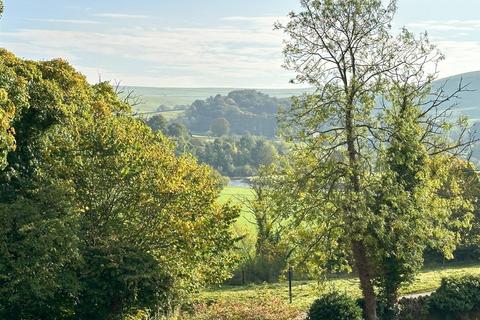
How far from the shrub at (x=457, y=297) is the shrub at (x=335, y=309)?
533 cm

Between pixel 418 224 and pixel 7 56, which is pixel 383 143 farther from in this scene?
pixel 7 56

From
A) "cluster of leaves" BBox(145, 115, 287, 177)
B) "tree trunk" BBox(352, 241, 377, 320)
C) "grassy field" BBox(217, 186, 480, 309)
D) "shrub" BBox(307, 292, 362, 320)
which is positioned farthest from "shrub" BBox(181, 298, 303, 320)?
"cluster of leaves" BBox(145, 115, 287, 177)

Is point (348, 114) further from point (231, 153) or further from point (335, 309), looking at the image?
point (231, 153)

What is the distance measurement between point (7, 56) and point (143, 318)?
12.6 meters

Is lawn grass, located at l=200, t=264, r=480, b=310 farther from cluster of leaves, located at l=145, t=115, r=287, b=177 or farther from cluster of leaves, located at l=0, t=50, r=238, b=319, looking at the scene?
cluster of leaves, located at l=145, t=115, r=287, b=177

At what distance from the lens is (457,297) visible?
23969 millimetres

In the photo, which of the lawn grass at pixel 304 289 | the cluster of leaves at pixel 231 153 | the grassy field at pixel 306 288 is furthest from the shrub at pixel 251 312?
the cluster of leaves at pixel 231 153

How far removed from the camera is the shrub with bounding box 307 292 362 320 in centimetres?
2044

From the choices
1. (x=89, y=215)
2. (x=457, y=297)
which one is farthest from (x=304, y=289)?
(x=89, y=215)

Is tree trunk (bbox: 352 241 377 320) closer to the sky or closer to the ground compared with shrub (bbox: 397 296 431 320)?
closer to the sky

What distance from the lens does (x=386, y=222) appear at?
19.5 metres

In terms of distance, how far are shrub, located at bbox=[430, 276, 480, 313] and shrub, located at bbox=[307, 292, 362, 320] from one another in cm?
533

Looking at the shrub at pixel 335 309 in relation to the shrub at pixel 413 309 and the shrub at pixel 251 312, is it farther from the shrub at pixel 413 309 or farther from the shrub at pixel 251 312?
the shrub at pixel 413 309

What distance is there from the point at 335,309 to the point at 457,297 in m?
7.04
